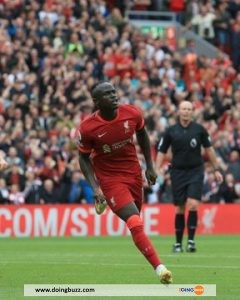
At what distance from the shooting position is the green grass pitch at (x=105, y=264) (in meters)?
15.5

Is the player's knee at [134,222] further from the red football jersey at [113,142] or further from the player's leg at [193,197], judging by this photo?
the player's leg at [193,197]

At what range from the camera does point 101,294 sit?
13.8 m

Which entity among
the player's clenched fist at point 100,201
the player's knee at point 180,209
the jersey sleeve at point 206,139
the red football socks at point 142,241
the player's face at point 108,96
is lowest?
the player's knee at point 180,209

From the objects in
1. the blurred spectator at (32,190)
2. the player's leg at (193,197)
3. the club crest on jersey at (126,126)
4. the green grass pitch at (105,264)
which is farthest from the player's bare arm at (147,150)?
the blurred spectator at (32,190)

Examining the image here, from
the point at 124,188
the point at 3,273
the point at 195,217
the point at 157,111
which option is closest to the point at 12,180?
the point at 157,111

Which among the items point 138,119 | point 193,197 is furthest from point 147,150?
point 193,197

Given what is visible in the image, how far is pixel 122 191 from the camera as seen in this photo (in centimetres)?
1485

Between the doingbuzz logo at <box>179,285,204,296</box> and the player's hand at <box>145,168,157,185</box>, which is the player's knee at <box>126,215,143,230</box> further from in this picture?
the doingbuzz logo at <box>179,285,204,296</box>

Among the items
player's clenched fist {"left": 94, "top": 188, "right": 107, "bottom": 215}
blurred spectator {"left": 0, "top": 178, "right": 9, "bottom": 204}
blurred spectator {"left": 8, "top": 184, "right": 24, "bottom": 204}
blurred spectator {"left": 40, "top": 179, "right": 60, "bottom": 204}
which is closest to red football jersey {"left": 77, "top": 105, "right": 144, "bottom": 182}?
player's clenched fist {"left": 94, "top": 188, "right": 107, "bottom": 215}

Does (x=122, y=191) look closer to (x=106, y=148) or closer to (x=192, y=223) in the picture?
(x=106, y=148)

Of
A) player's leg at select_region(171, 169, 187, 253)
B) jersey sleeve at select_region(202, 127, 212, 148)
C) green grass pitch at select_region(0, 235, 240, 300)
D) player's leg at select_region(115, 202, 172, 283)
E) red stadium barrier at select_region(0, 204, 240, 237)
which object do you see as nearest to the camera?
player's leg at select_region(115, 202, 172, 283)

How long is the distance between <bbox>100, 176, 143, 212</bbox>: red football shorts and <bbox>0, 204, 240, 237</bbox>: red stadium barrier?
41.7 feet

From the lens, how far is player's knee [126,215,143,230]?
14447 millimetres

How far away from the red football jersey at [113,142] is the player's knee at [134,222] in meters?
0.63
